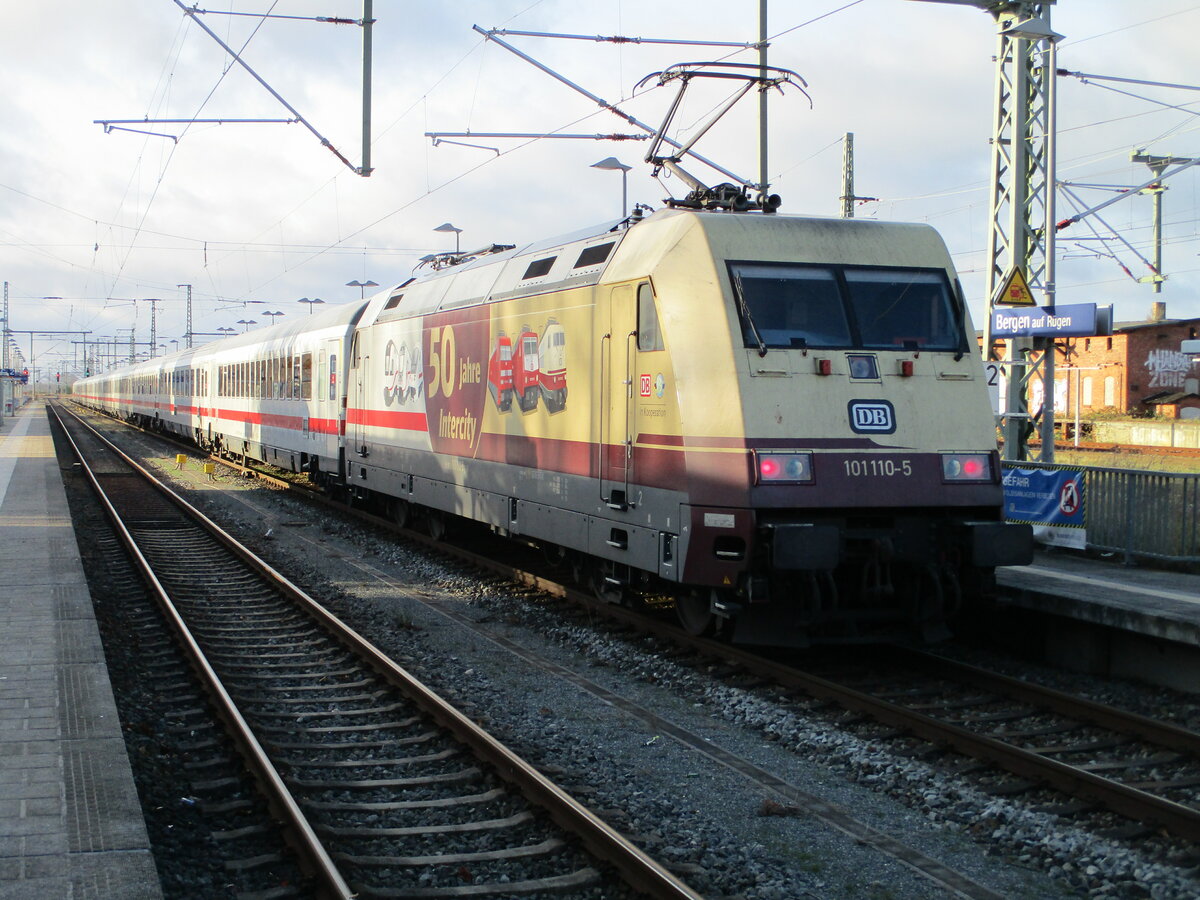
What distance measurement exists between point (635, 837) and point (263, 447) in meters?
21.8

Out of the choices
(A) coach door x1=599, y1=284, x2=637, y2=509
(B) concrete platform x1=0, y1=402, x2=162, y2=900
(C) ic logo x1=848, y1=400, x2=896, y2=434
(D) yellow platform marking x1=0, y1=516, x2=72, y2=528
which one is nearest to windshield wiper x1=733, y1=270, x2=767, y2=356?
(C) ic logo x1=848, y1=400, x2=896, y2=434

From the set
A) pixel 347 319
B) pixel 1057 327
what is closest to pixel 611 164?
pixel 347 319

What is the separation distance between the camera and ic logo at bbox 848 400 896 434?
834 centimetres

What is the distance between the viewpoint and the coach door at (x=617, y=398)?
9.24 metres

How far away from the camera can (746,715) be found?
25.1ft

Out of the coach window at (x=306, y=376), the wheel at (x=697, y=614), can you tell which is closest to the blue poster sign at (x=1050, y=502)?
the wheel at (x=697, y=614)

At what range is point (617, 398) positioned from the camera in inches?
372

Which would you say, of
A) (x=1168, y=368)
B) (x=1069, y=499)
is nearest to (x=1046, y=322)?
(x=1069, y=499)

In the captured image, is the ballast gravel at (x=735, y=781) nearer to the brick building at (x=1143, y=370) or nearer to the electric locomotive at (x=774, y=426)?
the electric locomotive at (x=774, y=426)

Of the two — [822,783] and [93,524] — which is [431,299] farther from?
[822,783]

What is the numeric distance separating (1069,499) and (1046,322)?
2.67 meters

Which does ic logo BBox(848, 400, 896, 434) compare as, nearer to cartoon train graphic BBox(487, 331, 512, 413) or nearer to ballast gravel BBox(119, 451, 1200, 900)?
ballast gravel BBox(119, 451, 1200, 900)

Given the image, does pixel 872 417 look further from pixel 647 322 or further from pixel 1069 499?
pixel 1069 499

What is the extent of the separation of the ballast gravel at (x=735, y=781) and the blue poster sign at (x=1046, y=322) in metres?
6.29
